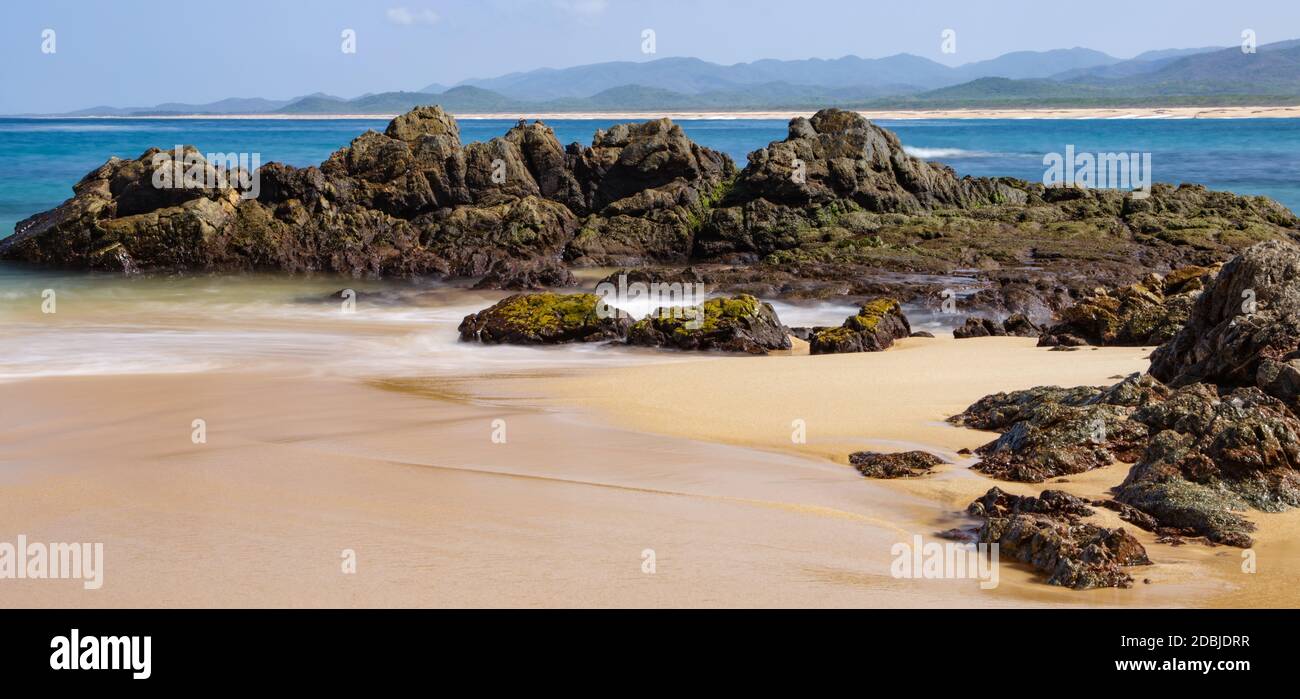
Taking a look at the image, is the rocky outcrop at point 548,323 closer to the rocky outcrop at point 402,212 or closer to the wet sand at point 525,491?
the wet sand at point 525,491

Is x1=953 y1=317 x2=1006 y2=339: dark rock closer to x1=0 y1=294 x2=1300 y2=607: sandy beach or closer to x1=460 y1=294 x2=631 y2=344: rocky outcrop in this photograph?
x1=0 y1=294 x2=1300 y2=607: sandy beach

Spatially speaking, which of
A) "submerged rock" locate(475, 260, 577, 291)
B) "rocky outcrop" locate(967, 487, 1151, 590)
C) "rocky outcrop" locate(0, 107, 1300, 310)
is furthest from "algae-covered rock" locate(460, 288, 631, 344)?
"rocky outcrop" locate(967, 487, 1151, 590)

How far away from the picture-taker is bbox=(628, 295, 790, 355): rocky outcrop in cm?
1348

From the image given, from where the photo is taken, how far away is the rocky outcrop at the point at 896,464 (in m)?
7.32

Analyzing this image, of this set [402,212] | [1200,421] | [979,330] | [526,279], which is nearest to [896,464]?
[1200,421]

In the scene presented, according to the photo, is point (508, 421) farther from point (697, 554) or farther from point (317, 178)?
point (317, 178)

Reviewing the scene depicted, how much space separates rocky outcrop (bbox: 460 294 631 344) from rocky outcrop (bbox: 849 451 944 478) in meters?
6.63

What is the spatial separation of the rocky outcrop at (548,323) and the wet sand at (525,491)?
7.98 feet

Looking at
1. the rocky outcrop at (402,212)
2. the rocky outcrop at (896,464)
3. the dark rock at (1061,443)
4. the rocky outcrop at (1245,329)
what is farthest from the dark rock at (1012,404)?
the rocky outcrop at (402,212)

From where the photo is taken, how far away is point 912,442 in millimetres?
8227

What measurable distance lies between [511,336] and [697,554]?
862 cm

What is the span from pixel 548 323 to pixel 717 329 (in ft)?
6.65

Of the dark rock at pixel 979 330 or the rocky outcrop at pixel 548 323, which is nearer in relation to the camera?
the rocky outcrop at pixel 548 323

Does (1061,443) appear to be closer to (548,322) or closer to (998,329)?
(998,329)
